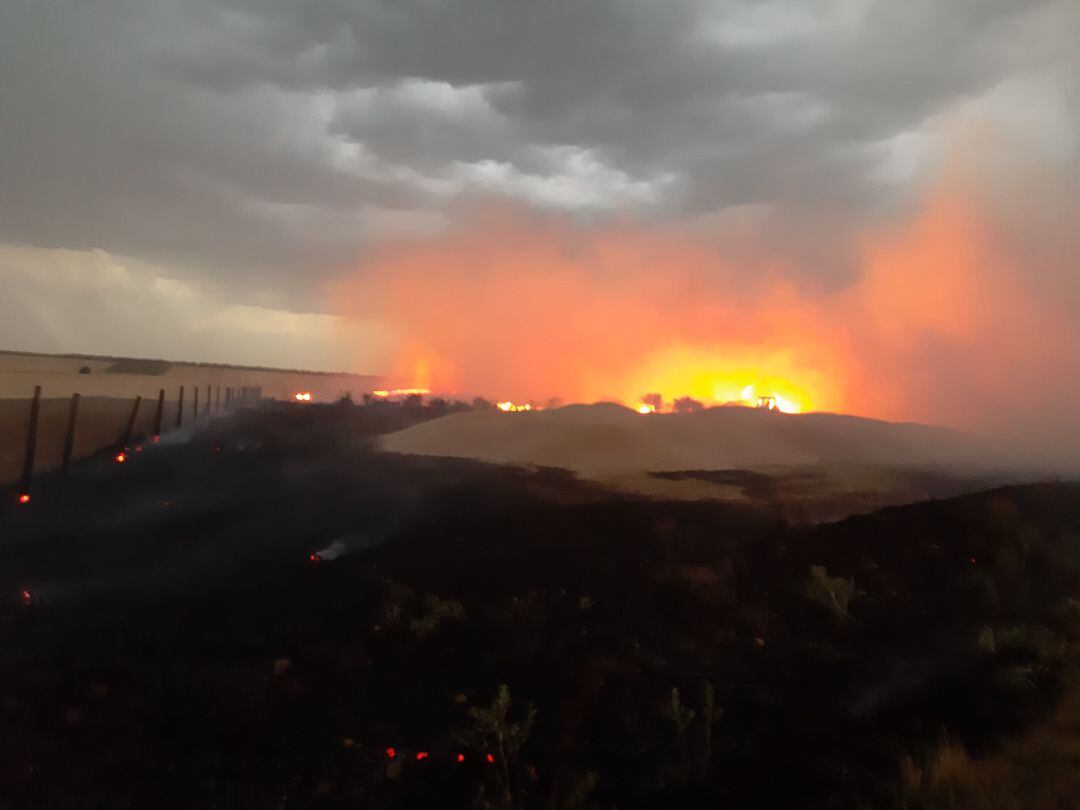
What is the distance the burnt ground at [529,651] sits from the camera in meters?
5.11

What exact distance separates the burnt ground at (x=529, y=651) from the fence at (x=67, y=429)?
4.64 metres

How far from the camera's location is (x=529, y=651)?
6645 mm

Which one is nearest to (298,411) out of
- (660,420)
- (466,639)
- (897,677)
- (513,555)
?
(660,420)

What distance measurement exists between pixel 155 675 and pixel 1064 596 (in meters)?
9.20

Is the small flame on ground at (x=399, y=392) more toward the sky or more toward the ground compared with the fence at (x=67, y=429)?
more toward the sky

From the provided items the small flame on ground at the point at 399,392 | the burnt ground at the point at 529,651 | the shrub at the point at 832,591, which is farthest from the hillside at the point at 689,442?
the small flame on ground at the point at 399,392

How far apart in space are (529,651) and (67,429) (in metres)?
15.4

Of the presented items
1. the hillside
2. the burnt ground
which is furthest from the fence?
the hillside

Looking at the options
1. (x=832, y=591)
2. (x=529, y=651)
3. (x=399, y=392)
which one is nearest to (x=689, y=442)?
(x=832, y=591)

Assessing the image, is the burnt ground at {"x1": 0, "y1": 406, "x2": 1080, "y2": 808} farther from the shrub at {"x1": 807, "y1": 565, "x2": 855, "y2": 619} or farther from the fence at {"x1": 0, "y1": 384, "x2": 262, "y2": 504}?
the fence at {"x1": 0, "y1": 384, "x2": 262, "y2": 504}

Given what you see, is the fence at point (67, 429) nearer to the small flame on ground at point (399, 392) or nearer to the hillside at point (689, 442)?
the hillside at point (689, 442)

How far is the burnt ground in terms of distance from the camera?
201 inches

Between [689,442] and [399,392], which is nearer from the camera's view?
[689,442]

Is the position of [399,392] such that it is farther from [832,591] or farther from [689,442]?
[832,591]
